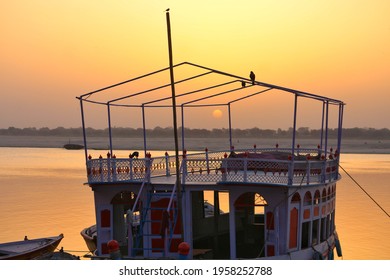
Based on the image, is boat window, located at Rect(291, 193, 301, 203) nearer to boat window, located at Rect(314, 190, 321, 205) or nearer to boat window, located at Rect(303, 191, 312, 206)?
boat window, located at Rect(303, 191, 312, 206)

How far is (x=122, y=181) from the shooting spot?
22797mm

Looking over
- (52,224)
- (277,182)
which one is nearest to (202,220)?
(277,182)

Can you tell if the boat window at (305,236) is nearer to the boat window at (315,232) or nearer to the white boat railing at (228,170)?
the boat window at (315,232)

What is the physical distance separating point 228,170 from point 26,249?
1166 centimetres

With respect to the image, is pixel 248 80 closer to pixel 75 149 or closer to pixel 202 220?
pixel 202 220

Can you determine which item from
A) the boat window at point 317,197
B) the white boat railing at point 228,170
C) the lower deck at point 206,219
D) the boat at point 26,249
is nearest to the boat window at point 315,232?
the lower deck at point 206,219

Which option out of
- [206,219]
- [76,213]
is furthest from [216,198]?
[76,213]

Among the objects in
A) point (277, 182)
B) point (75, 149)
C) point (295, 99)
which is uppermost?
point (295, 99)

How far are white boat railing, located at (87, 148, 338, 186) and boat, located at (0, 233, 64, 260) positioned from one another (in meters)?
6.15

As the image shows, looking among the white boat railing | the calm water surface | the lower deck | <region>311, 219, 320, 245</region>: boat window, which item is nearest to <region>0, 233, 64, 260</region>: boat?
the calm water surface

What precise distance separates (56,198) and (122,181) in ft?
134

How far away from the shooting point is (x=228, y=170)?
21938mm

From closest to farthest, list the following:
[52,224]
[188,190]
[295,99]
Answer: [295,99] < [188,190] < [52,224]
